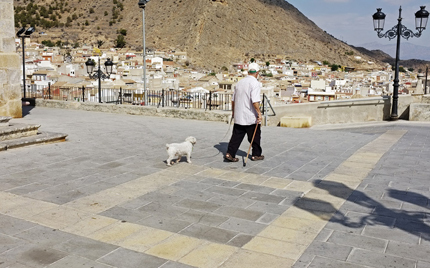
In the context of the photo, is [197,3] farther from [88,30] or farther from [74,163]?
[74,163]

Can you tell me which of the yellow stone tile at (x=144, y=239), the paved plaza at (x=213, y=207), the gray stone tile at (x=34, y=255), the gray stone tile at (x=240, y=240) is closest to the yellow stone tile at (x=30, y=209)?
the paved plaza at (x=213, y=207)

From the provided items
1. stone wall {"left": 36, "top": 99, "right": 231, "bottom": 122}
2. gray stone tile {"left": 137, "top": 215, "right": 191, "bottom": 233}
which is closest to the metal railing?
stone wall {"left": 36, "top": 99, "right": 231, "bottom": 122}

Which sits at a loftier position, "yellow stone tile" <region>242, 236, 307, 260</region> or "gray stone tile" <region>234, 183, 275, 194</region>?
"gray stone tile" <region>234, 183, 275, 194</region>

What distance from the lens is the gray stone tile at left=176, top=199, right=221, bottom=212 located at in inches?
171

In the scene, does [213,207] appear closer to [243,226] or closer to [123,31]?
[243,226]

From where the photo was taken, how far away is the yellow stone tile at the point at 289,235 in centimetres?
361

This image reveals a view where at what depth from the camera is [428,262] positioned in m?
3.20

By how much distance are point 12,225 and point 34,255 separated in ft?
2.42

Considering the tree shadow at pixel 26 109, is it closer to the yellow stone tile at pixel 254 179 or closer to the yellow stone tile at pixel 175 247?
the yellow stone tile at pixel 254 179

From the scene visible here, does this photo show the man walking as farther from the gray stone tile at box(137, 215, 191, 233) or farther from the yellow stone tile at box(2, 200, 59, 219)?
the yellow stone tile at box(2, 200, 59, 219)

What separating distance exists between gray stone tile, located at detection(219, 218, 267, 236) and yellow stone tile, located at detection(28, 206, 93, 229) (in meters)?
1.31

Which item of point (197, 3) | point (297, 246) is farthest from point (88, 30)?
point (297, 246)

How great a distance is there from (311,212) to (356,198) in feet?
Answer: 2.33

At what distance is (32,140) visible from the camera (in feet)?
24.3
